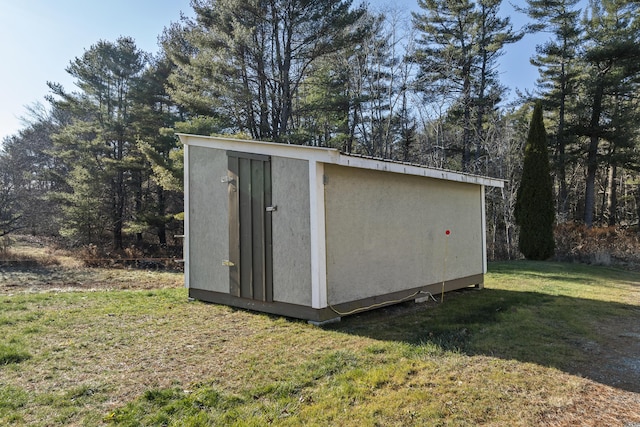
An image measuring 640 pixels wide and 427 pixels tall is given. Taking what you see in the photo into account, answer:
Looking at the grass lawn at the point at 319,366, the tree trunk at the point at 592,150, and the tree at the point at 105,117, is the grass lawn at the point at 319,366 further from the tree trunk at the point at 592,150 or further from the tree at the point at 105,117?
the tree trunk at the point at 592,150

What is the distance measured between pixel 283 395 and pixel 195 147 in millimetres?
4467

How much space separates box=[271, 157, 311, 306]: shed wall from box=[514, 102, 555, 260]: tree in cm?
1101

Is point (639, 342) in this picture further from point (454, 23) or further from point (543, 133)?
point (454, 23)

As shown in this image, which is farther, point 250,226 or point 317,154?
point 250,226

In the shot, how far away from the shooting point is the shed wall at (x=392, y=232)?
5.05 metres

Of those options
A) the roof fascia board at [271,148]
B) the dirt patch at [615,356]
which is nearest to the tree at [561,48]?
the dirt patch at [615,356]

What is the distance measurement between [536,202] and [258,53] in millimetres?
10983

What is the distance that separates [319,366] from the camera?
3361 mm

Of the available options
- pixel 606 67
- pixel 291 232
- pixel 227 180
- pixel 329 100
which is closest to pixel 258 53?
pixel 329 100

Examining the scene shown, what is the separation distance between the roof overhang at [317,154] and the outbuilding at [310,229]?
14 millimetres

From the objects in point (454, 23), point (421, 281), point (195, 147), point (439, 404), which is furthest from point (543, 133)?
point (439, 404)

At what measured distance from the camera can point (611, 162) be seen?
17156mm

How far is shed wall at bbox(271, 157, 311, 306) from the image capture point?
489cm

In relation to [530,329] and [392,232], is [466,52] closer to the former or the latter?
[392,232]
